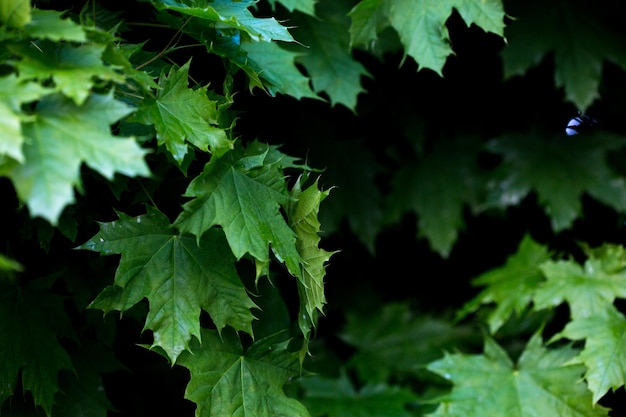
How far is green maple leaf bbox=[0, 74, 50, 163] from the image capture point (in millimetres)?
1065

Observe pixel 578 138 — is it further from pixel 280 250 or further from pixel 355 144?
pixel 280 250

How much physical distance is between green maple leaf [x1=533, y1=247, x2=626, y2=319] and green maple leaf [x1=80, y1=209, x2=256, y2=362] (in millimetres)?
1007

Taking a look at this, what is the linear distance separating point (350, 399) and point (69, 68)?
165 cm

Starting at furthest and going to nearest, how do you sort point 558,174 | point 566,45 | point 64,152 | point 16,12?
1. point 558,174
2. point 566,45
3. point 16,12
4. point 64,152

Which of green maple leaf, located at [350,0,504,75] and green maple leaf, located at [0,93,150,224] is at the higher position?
green maple leaf, located at [0,93,150,224]

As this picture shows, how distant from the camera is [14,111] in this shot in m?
1.14

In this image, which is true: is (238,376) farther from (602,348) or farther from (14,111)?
(602,348)

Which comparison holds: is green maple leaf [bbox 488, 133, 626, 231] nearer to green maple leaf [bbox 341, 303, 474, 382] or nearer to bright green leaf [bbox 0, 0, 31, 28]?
green maple leaf [bbox 341, 303, 474, 382]

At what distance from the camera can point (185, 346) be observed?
151 centimetres

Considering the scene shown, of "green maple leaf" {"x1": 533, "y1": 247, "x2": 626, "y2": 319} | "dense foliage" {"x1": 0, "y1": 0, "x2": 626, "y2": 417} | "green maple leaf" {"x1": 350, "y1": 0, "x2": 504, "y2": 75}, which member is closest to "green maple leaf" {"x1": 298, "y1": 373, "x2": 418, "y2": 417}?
"dense foliage" {"x1": 0, "y1": 0, "x2": 626, "y2": 417}

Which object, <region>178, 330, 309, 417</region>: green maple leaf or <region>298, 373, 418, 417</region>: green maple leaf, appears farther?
<region>298, 373, 418, 417</region>: green maple leaf

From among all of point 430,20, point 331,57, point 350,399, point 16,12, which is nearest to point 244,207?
point 16,12

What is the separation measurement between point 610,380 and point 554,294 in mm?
366

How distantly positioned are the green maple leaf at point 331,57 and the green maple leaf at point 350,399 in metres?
1.03
